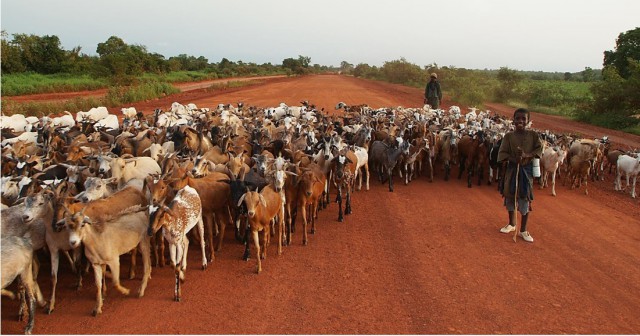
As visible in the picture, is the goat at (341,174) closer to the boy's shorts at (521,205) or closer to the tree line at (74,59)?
the boy's shorts at (521,205)

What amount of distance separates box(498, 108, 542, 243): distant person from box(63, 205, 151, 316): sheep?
22.7 ft

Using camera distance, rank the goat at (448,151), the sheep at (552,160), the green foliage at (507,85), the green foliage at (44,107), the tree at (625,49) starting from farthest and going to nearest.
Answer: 1. the green foliage at (507,85)
2. the tree at (625,49)
3. the green foliage at (44,107)
4. the goat at (448,151)
5. the sheep at (552,160)

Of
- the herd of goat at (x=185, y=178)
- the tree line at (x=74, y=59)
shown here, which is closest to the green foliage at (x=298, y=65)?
the tree line at (x=74, y=59)

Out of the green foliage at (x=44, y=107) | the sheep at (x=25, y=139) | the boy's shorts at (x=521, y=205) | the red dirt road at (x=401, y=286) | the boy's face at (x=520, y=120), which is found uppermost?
the boy's face at (x=520, y=120)

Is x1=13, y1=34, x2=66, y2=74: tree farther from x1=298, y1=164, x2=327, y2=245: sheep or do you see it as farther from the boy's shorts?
the boy's shorts

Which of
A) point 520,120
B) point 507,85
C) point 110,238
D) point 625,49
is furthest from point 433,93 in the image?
point 625,49

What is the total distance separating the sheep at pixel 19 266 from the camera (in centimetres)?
580

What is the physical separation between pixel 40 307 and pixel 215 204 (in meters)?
3.05

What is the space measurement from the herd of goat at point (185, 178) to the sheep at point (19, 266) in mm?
13

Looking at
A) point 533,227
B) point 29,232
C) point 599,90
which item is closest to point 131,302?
point 29,232

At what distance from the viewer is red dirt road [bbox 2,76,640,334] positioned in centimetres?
620

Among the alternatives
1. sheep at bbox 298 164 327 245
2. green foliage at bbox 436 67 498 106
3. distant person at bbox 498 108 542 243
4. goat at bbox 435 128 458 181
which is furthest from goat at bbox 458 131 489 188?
green foliage at bbox 436 67 498 106

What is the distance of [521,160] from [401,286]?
3791 mm

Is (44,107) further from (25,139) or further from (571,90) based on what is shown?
(571,90)
